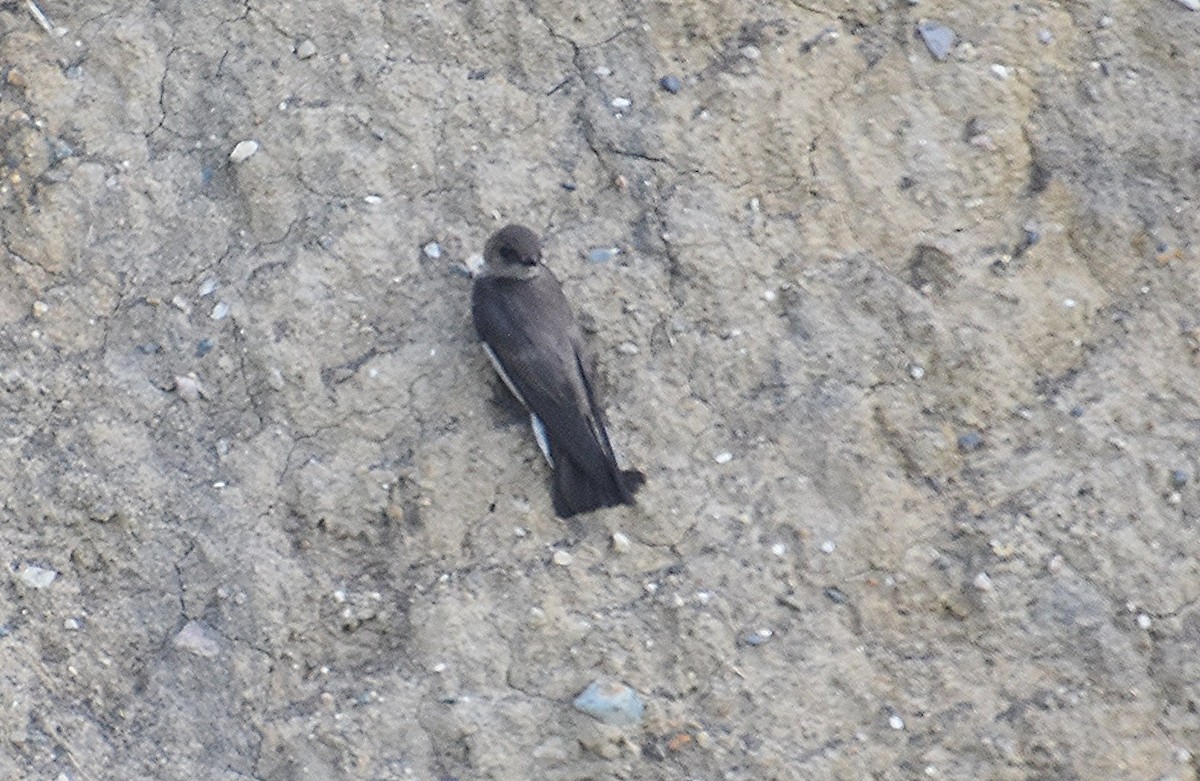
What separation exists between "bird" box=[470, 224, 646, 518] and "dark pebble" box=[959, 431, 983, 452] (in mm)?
890

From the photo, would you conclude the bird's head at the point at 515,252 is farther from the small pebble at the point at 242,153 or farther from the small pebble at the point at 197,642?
the small pebble at the point at 197,642

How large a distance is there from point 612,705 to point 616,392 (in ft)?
2.92

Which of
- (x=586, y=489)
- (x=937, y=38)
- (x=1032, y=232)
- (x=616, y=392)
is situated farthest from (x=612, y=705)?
(x=937, y=38)

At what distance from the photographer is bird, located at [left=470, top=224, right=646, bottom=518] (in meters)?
4.86

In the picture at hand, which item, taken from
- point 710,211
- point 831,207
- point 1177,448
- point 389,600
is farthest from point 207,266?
point 1177,448

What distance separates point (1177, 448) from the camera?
5059 millimetres

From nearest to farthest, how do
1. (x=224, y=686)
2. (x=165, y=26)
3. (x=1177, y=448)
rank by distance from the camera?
(x=224, y=686), (x=1177, y=448), (x=165, y=26)

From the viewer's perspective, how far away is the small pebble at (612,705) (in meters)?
4.68

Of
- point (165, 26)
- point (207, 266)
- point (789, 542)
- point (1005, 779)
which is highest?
point (165, 26)

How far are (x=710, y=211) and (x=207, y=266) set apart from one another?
1.41 meters

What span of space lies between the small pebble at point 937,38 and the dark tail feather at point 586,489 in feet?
5.29

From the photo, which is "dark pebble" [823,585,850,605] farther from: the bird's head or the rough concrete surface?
the bird's head

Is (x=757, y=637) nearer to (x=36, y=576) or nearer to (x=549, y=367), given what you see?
(x=549, y=367)

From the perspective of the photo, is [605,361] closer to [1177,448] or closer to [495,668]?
[495,668]
